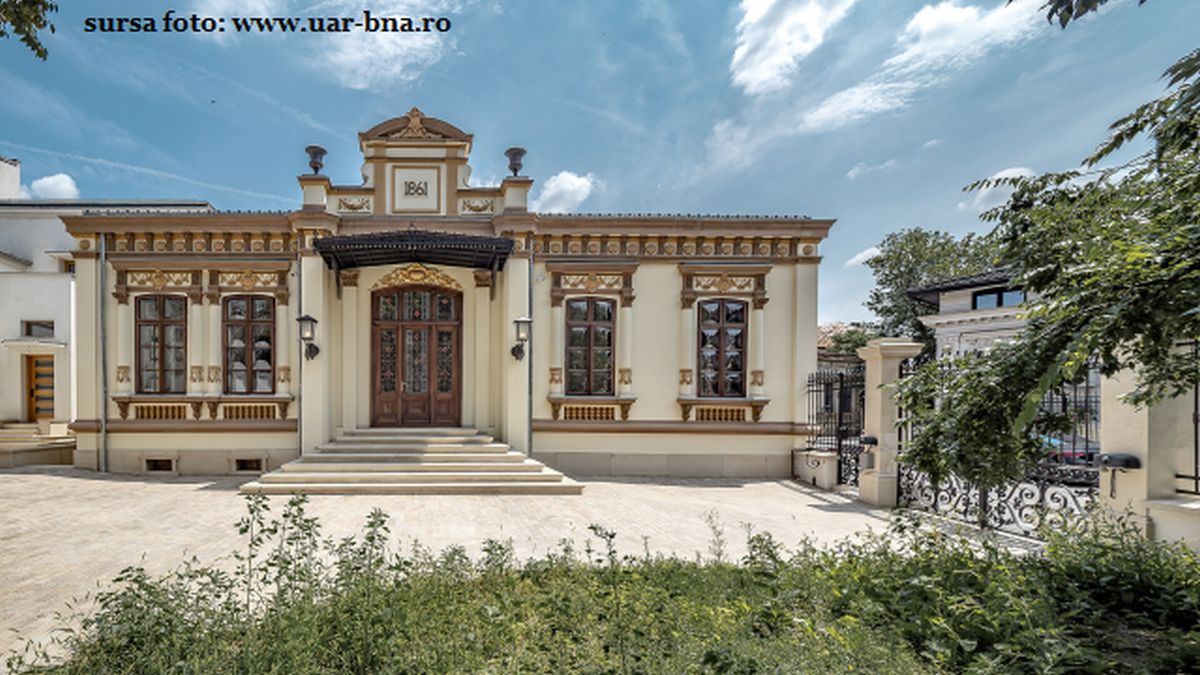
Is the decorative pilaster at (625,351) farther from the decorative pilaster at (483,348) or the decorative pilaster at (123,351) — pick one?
the decorative pilaster at (123,351)

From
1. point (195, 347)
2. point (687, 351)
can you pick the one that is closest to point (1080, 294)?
point (687, 351)

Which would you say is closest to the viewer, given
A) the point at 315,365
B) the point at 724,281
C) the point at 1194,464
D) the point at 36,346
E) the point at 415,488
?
the point at 1194,464

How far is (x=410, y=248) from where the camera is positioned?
32.0ft

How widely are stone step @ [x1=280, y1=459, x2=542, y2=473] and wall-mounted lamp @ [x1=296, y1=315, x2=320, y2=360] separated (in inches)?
81.9

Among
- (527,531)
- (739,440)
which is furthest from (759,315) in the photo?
(527,531)

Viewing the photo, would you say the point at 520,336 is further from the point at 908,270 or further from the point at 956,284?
the point at 908,270

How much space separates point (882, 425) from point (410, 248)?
29.1 feet

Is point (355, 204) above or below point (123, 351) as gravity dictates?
above

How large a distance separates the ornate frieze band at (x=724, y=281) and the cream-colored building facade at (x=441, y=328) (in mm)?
43

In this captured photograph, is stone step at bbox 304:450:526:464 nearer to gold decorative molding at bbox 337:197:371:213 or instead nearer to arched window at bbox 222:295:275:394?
arched window at bbox 222:295:275:394

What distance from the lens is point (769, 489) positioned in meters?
9.62

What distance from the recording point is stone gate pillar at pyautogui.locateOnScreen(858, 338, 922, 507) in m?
8.05

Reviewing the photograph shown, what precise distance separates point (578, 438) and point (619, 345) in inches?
84.5

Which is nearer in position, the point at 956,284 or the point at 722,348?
the point at 722,348
